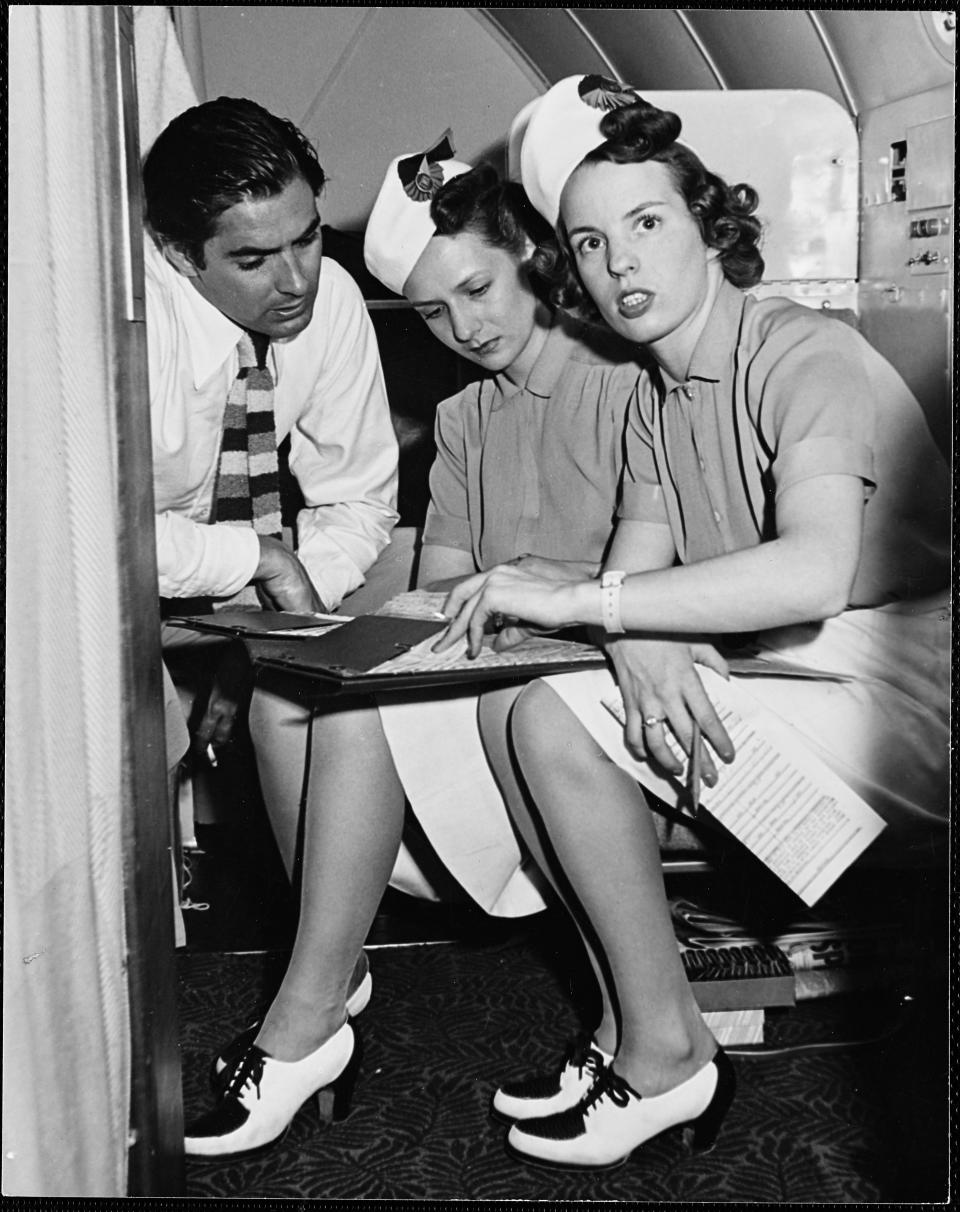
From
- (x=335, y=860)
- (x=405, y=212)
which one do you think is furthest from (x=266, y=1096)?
(x=405, y=212)

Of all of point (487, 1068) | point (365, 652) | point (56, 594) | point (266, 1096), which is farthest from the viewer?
point (487, 1068)

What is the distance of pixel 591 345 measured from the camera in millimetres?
1637

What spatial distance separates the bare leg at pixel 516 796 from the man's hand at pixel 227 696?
0.34m

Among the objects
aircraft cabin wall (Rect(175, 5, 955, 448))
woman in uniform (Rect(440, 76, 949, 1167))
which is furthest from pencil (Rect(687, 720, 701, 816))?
aircraft cabin wall (Rect(175, 5, 955, 448))

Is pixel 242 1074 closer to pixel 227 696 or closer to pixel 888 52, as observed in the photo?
pixel 227 696

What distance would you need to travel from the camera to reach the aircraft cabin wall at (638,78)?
1.46 m

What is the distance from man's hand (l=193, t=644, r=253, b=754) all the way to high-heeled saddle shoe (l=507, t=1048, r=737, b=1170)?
25.6 inches

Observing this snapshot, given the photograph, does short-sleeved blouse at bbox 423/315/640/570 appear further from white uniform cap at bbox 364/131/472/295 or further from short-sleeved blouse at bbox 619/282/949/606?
white uniform cap at bbox 364/131/472/295

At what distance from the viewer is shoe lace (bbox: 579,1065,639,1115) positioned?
4.86 feet

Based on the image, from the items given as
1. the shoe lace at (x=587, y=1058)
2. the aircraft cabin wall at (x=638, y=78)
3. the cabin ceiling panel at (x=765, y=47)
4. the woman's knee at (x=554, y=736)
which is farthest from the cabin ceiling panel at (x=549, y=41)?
the shoe lace at (x=587, y=1058)

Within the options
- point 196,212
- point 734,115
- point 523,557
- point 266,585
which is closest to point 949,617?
point 523,557

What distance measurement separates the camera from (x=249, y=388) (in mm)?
1678

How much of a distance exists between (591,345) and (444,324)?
0.65 ft

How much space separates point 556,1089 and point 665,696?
0.51m
